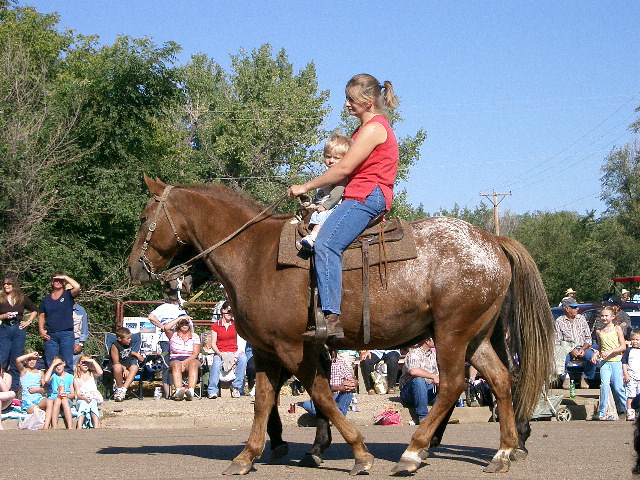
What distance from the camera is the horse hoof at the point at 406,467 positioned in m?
8.34

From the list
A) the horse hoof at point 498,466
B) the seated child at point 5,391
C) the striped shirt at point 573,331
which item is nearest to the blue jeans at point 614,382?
the striped shirt at point 573,331

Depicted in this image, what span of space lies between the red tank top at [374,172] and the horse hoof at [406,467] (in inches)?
88.4

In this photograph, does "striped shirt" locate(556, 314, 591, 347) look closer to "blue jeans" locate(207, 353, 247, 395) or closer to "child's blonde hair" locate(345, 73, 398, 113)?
"blue jeans" locate(207, 353, 247, 395)

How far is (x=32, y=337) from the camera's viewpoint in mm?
29672

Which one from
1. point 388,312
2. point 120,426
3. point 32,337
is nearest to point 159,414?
point 120,426

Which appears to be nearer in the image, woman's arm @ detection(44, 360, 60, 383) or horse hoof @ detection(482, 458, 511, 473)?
horse hoof @ detection(482, 458, 511, 473)

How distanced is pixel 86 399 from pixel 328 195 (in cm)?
790

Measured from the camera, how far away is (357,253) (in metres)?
8.83

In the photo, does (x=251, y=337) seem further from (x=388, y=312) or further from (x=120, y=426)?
(x=120, y=426)

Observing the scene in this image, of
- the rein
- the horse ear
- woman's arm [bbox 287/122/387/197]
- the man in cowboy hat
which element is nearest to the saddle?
woman's arm [bbox 287/122/387/197]

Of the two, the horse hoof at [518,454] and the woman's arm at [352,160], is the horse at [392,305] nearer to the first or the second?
the horse hoof at [518,454]

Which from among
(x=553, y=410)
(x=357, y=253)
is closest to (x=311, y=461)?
(x=357, y=253)

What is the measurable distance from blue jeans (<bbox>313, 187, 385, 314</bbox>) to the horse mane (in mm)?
1027

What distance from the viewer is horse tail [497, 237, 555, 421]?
948 centimetres
